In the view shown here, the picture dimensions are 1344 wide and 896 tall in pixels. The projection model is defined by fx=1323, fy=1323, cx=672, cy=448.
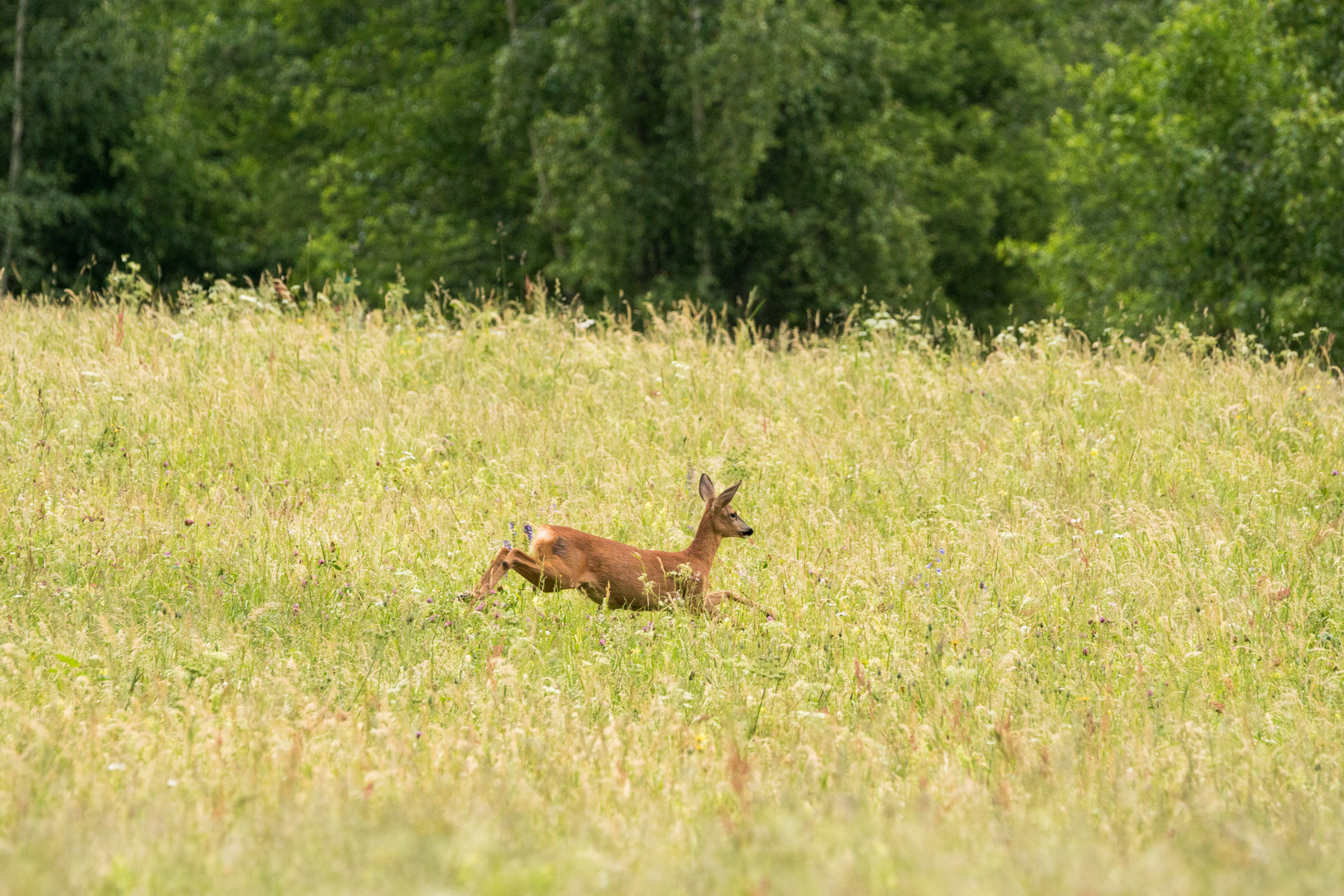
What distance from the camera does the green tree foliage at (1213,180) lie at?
58.4 ft

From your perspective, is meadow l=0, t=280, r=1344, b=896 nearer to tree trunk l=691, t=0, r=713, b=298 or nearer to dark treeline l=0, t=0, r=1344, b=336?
dark treeline l=0, t=0, r=1344, b=336

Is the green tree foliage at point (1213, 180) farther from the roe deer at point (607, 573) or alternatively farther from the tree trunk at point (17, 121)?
the tree trunk at point (17, 121)

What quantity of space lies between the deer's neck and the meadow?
0.20m

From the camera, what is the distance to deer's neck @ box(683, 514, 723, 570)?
19.6ft

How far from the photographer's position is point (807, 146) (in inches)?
878

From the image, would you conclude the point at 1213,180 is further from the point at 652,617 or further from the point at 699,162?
the point at 652,617

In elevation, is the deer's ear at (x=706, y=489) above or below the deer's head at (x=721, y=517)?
above

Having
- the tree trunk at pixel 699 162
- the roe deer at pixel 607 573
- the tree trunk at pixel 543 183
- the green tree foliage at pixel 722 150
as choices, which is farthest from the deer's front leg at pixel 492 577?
the tree trunk at pixel 543 183

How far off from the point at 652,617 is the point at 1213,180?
55.4ft

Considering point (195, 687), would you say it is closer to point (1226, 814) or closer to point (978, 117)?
point (1226, 814)

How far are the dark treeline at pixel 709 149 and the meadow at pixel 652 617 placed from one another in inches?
360

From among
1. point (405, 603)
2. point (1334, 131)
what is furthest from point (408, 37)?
point (405, 603)

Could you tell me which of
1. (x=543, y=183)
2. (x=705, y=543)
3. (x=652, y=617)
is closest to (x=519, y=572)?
(x=652, y=617)

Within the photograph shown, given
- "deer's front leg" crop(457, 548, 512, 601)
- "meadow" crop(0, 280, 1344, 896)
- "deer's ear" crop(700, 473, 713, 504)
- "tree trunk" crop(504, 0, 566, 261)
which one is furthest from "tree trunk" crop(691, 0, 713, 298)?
"deer's front leg" crop(457, 548, 512, 601)
